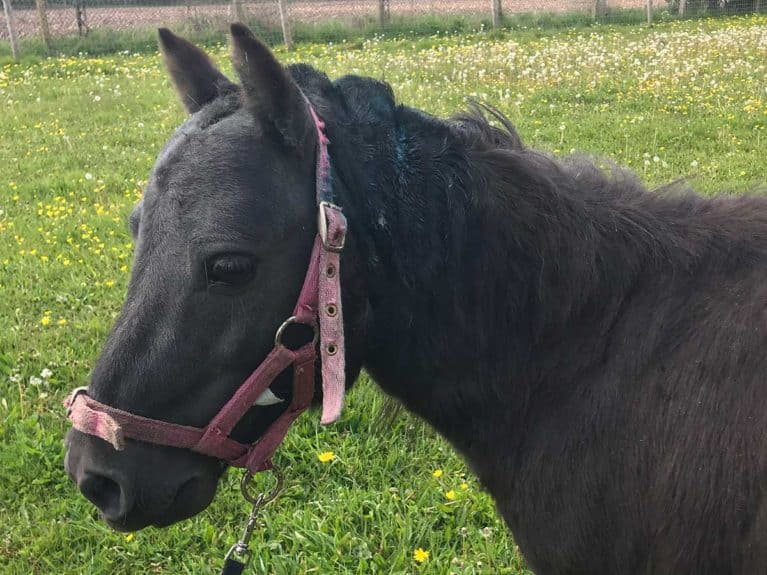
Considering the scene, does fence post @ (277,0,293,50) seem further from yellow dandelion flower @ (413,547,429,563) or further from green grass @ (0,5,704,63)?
yellow dandelion flower @ (413,547,429,563)

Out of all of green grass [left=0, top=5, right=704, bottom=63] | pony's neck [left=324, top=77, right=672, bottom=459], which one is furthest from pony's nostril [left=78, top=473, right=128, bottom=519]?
green grass [left=0, top=5, right=704, bottom=63]

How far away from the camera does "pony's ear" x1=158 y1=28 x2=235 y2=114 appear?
2.22 meters

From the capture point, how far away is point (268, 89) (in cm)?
181

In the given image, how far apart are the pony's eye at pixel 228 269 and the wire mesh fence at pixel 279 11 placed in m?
16.4

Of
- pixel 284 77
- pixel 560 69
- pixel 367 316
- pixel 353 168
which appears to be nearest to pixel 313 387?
pixel 367 316

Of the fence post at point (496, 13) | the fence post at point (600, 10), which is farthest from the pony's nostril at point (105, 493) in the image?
the fence post at point (600, 10)

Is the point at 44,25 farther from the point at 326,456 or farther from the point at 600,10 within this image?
the point at 326,456

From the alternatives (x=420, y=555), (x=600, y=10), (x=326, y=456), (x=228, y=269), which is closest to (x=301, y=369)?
(x=228, y=269)

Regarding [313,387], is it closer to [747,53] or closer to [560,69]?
[560,69]

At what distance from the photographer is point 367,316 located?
6.54ft

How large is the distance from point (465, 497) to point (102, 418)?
80.4 inches

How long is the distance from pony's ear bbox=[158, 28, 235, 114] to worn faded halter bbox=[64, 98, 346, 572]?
0.48 meters

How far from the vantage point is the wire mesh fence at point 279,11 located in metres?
18.1

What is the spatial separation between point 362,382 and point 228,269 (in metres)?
2.39
